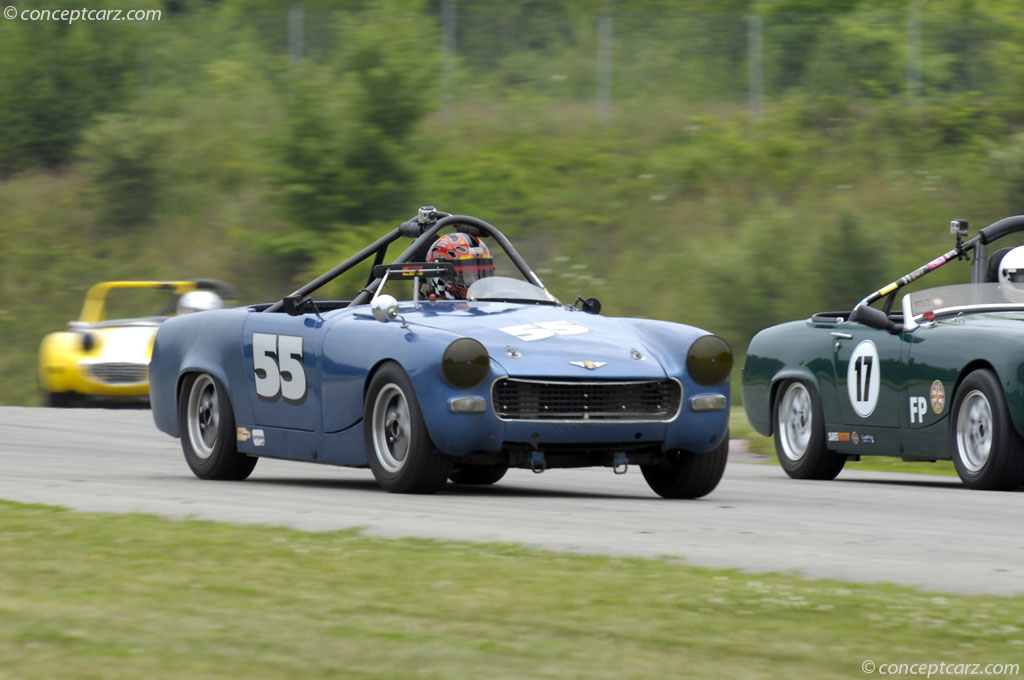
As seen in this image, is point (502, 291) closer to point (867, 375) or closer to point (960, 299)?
point (867, 375)

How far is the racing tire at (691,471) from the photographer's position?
999 cm

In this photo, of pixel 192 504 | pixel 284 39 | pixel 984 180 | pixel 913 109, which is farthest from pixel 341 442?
pixel 284 39

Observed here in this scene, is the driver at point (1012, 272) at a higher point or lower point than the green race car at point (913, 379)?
higher

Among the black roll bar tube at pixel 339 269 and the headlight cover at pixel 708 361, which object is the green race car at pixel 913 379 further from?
the black roll bar tube at pixel 339 269

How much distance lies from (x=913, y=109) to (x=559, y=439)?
A: 21.0m

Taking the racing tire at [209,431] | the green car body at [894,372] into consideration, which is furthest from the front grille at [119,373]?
the racing tire at [209,431]

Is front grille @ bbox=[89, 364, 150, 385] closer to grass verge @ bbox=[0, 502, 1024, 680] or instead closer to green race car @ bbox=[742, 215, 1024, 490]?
green race car @ bbox=[742, 215, 1024, 490]

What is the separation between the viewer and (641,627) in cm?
538

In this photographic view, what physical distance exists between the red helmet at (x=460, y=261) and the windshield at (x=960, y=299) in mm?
2888

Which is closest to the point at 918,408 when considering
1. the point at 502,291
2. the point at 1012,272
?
→ the point at 1012,272

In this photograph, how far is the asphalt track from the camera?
7172 millimetres

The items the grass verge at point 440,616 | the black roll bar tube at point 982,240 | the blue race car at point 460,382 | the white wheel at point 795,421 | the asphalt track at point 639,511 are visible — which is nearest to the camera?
the grass verge at point 440,616

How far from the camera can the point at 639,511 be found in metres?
9.10

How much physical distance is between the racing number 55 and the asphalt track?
547 mm
